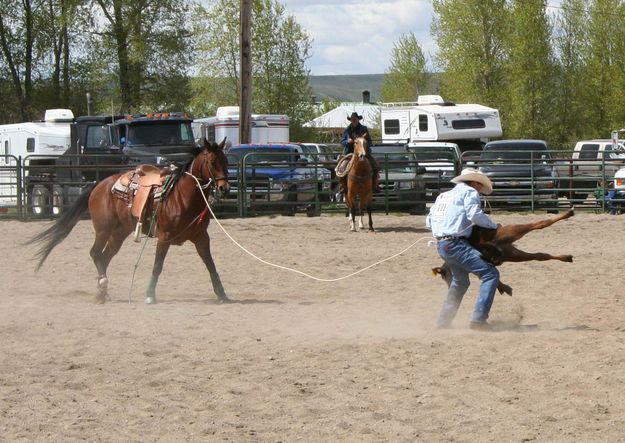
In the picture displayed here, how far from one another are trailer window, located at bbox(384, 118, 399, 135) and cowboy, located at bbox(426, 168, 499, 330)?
23484 mm

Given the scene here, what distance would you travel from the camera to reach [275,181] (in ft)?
69.5

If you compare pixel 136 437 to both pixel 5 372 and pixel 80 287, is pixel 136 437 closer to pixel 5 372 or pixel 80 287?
pixel 5 372

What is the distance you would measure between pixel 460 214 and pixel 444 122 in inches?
855

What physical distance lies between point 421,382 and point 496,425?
1.05 meters

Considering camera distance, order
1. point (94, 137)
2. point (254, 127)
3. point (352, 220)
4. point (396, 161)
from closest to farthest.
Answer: point (352, 220)
point (396, 161)
point (94, 137)
point (254, 127)

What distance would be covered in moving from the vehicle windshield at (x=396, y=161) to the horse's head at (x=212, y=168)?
10720mm

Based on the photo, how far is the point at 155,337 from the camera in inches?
352

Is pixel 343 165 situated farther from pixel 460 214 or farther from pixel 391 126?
pixel 391 126

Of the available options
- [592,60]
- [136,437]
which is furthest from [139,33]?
[136,437]

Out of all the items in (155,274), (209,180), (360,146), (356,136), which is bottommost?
(155,274)

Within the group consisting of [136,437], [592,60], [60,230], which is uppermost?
[592,60]

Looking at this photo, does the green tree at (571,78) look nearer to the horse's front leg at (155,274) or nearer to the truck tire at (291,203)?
the truck tire at (291,203)

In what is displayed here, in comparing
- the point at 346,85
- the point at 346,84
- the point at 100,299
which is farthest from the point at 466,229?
the point at 346,84

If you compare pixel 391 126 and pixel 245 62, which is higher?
pixel 245 62
